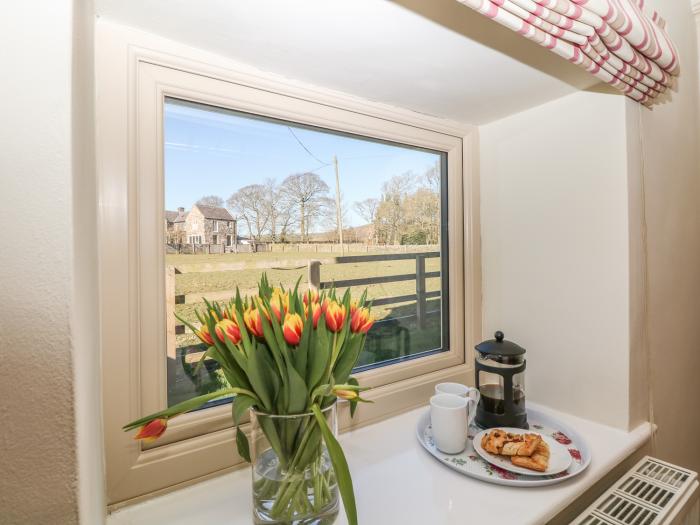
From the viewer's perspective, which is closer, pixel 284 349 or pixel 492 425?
pixel 284 349

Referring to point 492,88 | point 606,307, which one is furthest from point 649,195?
Result: point 492,88

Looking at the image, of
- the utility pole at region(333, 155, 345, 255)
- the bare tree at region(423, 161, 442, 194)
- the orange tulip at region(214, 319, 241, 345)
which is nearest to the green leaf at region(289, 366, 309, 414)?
the orange tulip at region(214, 319, 241, 345)

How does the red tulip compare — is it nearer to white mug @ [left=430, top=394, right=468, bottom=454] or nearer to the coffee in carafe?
white mug @ [left=430, top=394, right=468, bottom=454]

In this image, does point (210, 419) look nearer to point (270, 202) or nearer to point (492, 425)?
point (270, 202)

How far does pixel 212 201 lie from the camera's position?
846 mm

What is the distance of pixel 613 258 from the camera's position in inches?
38.9

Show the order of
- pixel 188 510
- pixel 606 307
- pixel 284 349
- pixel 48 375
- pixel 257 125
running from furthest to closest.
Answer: pixel 606 307, pixel 257 125, pixel 188 510, pixel 284 349, pixel 48 375

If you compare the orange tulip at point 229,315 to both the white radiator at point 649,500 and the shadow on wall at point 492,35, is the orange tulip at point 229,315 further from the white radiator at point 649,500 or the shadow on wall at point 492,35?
the white radiator at point 649,500

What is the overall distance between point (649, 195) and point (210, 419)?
1.33 metres

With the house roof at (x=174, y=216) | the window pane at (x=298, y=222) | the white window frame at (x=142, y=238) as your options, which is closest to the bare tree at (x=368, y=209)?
the window pane at (x=298, y=222)

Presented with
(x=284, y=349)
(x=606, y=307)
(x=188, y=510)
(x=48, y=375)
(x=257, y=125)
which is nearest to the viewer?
(x=48, y=375)

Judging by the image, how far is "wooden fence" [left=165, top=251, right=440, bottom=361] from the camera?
792mm

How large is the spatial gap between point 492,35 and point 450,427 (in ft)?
2.98

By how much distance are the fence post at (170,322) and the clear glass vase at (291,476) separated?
27cm
